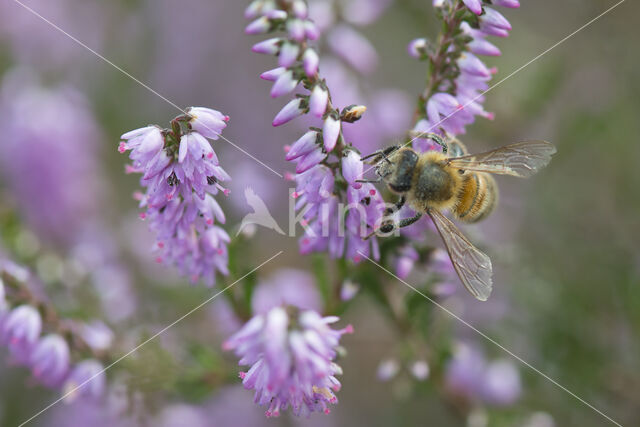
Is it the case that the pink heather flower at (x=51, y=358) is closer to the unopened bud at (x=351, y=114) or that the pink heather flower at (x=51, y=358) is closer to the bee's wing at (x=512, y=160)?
the unopened bud at (x=351, y=114)

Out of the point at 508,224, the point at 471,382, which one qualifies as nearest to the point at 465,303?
the point at 508,224

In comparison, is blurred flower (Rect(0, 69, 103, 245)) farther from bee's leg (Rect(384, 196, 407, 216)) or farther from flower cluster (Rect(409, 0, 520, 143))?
flower cluster (Rect(409, 0, 520, 143))

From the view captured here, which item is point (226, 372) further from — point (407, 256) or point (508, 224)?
point (508, 224)

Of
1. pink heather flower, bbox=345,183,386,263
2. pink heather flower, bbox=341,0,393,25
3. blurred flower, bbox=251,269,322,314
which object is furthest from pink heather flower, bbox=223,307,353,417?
pink heather flower, bbox=341,0,393,25

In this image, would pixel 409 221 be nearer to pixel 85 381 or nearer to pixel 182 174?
pixel 182 174

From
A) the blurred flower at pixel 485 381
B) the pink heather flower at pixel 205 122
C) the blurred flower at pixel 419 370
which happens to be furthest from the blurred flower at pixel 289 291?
the pink heather flower at pixel 205 122

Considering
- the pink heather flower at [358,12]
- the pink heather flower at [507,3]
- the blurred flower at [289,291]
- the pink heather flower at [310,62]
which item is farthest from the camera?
the blurred flower at [289,291]

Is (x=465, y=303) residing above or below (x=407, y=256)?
below
